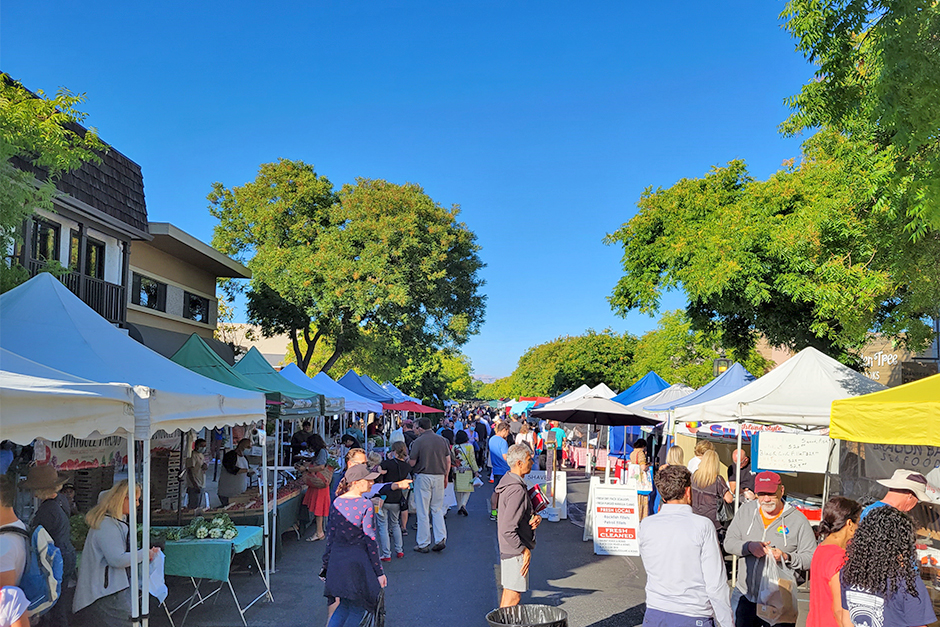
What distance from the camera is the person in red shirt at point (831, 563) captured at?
13.3 feet

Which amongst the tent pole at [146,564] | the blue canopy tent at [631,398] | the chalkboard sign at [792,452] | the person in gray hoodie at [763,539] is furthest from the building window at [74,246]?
the person in gray hoodie at [763,539]

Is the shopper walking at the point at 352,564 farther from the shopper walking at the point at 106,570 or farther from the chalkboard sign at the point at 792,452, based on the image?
the chalkboard sign at the point at 792,452

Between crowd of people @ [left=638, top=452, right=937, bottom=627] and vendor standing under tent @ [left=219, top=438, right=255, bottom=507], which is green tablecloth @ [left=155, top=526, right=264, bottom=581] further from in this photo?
crowd of people @ [left=638, top=452, right=937, bottom=627]

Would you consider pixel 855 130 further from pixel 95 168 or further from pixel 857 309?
Answer: pixel 95 168

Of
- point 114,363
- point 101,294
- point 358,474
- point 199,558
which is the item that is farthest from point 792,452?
point 101,294

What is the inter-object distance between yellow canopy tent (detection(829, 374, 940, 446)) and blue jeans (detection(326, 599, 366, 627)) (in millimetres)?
4099

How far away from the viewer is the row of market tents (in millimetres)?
4418

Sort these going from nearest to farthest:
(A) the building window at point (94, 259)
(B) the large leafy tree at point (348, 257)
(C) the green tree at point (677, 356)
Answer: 1. (A) the building window at point (94, 259)
2. (B) the large leafy tree at point (348, 257)
3. (C) the green tree at point (677, 356)

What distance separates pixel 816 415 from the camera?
27.9 ft

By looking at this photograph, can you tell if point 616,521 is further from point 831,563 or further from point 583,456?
point 583,456

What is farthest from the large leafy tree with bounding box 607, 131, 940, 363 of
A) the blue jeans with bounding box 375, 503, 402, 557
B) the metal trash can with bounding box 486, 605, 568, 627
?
the blue jeans with bounding box 375, 503, 402, 557

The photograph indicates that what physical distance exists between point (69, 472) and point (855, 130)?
11.6 metres

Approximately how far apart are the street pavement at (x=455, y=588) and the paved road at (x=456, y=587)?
0.4 inches

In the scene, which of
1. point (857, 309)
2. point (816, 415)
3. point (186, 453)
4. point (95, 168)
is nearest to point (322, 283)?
point (95, 168)
